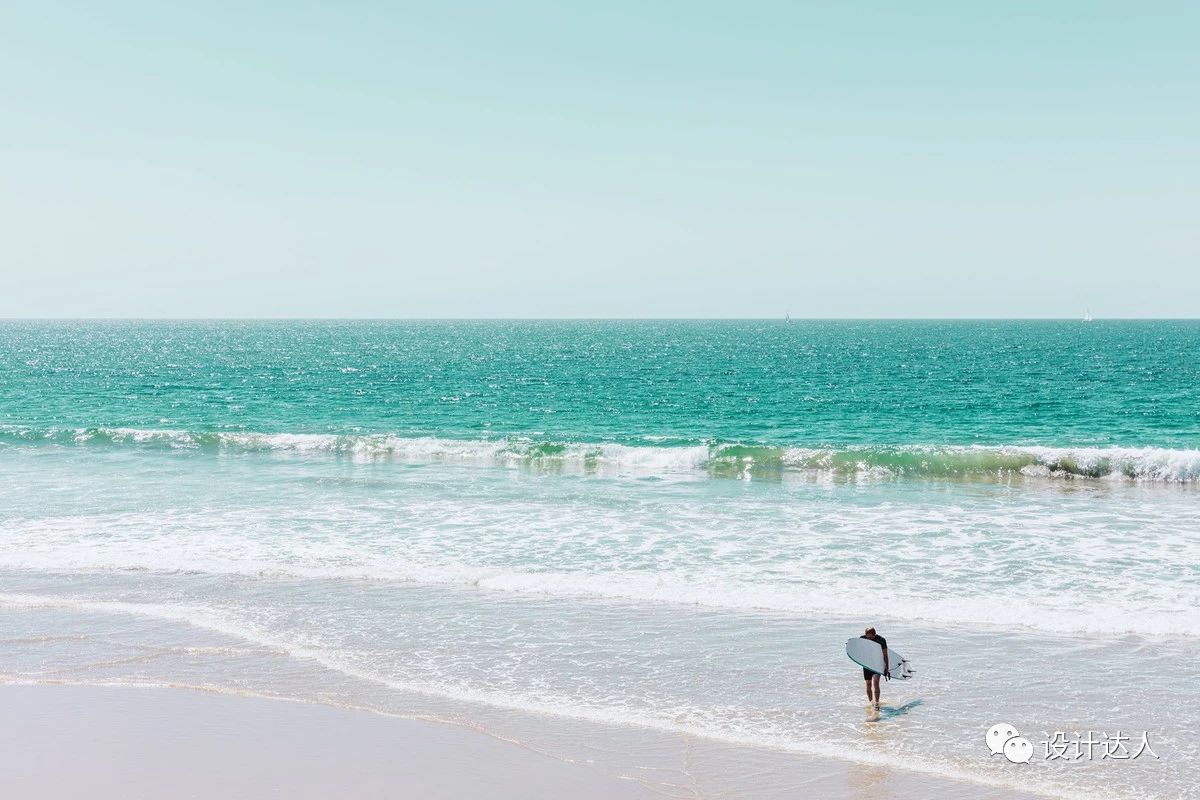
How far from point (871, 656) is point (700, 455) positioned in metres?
27.4

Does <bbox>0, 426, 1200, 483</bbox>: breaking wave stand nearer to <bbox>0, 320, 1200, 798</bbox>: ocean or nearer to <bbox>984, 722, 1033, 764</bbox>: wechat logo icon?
<bbox>0, 320, 1200, 798</bbox>: ocean

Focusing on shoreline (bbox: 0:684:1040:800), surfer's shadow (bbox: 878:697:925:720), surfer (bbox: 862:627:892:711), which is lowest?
shoreline (bbox: 0:684:1040:800)

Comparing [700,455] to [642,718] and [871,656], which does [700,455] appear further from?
[642,718]

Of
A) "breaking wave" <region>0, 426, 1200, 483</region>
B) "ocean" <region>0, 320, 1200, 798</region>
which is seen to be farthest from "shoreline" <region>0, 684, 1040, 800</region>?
"breaking wave" <region>0, 426, 1200, 483</region>

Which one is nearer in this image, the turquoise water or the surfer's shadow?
the surfer's shadow

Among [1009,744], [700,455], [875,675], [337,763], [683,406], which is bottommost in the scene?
[337,763]

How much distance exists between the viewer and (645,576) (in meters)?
22.3

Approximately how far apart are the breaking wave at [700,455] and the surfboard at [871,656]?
2385cm

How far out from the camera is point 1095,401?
65.9 m

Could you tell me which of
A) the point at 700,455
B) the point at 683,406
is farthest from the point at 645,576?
the point at 683,406

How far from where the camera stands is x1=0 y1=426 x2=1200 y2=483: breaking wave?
3828 centimetres

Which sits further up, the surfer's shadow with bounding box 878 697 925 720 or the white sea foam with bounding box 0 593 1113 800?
the surfer's shadow with bounding box 878 697 925 720

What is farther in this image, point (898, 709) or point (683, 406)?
point (683, 406)

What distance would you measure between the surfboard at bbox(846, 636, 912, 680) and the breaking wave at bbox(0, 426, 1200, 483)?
23849mm
